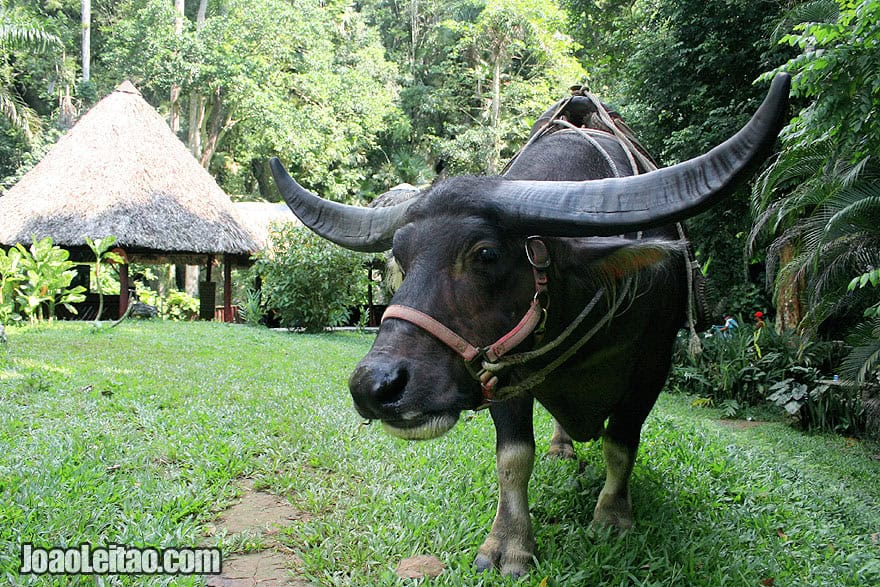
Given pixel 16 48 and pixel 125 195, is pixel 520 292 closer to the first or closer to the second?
pixel 125 195

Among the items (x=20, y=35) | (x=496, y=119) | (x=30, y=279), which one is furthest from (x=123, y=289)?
(x=496, y=119)

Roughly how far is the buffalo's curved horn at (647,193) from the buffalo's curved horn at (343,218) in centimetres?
54

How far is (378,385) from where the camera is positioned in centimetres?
Result: 160

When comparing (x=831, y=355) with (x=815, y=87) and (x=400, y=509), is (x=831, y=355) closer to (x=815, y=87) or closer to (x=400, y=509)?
(x=815, y=87)

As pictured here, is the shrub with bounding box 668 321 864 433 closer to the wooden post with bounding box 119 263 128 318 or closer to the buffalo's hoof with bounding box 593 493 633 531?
the buffalo's hoof with bounding box 593 493 633 531

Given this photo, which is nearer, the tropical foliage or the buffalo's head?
the buffalo's head

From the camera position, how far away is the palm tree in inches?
522

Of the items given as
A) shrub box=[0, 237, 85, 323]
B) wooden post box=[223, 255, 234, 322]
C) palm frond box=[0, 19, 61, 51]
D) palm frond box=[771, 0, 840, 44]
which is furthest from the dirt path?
palm frond box=[0, 19, 61, 51]

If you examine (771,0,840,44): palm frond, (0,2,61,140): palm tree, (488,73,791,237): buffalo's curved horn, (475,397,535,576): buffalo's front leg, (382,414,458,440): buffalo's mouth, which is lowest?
(475,397,535,576): buffalo's front leg

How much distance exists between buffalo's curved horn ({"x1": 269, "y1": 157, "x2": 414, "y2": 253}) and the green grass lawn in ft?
4.05

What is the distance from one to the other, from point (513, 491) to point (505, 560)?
10.4 inches

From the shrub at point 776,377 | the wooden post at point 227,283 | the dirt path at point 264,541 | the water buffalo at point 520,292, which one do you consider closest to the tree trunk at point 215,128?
the wooden post at point 227,283

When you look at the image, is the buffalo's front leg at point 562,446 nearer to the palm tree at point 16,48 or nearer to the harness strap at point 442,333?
the harness strap at point 442,333

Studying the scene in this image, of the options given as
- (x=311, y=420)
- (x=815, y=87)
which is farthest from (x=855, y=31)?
(x=311, y=420)
